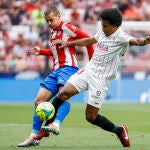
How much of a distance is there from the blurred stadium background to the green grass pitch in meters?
3.60

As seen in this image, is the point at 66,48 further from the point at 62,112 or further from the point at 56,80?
the point at 62,112

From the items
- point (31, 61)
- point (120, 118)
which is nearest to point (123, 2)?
point (31, 61)

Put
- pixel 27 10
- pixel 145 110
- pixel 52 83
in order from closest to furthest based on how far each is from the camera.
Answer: pixel 52 83
pixel 145 110
pixel 27 10

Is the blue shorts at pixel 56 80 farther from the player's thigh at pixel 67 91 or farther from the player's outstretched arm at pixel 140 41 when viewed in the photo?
the player's outstretched arm at pixel 140 41

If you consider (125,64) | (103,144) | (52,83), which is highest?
(52,83)

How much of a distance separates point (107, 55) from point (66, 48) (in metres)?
1.30

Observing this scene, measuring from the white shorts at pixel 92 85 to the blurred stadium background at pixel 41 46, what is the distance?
44.0ft

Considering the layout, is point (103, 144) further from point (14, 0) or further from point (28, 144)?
point (14, 0)

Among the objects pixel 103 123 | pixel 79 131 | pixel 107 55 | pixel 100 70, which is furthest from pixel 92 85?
pixel 79 131

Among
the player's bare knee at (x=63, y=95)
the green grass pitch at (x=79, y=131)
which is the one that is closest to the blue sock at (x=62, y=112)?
the player's bare knee at (x=63, y=95)

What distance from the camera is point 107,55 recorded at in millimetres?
10000

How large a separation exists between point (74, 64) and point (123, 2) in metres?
17.1

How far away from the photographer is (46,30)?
25203 millimetres

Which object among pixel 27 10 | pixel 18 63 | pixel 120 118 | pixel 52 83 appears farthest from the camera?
pixel 27 10
